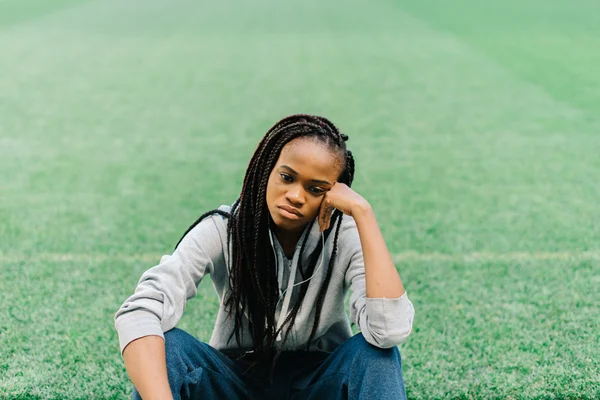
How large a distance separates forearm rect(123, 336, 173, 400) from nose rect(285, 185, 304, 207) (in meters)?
0.57

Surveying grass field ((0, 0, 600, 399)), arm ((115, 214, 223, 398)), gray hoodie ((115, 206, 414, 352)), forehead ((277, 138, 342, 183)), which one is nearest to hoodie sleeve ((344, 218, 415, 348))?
gray hoodie ((115, 206, 414, 352))

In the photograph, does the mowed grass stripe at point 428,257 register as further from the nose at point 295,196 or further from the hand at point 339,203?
the nose at point 295,196

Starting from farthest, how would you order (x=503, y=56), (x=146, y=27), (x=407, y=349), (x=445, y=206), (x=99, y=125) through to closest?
(x=146, y=27) → (x=503, y=56) → (x=99, y=125) → (x=445, y=206) → (x=407, y=349)

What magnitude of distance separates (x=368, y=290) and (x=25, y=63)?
833 cm

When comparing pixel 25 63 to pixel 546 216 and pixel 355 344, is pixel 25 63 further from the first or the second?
pixel 355 344

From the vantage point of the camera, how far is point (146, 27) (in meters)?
12.5

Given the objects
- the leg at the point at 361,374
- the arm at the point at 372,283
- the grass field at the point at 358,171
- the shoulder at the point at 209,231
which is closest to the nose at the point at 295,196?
the arm at the point at 372,283

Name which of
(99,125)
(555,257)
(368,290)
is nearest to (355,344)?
(368,290)

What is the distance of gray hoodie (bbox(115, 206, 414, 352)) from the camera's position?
2.04 metres

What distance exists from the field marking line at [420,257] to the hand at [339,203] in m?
1.83

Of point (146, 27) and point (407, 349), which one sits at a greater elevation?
point (146, 27)

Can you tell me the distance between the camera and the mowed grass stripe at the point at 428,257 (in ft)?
13.2

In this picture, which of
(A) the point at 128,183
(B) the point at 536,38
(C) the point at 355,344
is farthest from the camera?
(B) the point at 536,38

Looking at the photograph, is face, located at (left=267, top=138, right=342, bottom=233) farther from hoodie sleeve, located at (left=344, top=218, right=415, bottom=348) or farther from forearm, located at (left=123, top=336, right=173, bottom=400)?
forearm, located at (left=123, top=336, right=173, bottom=400)
